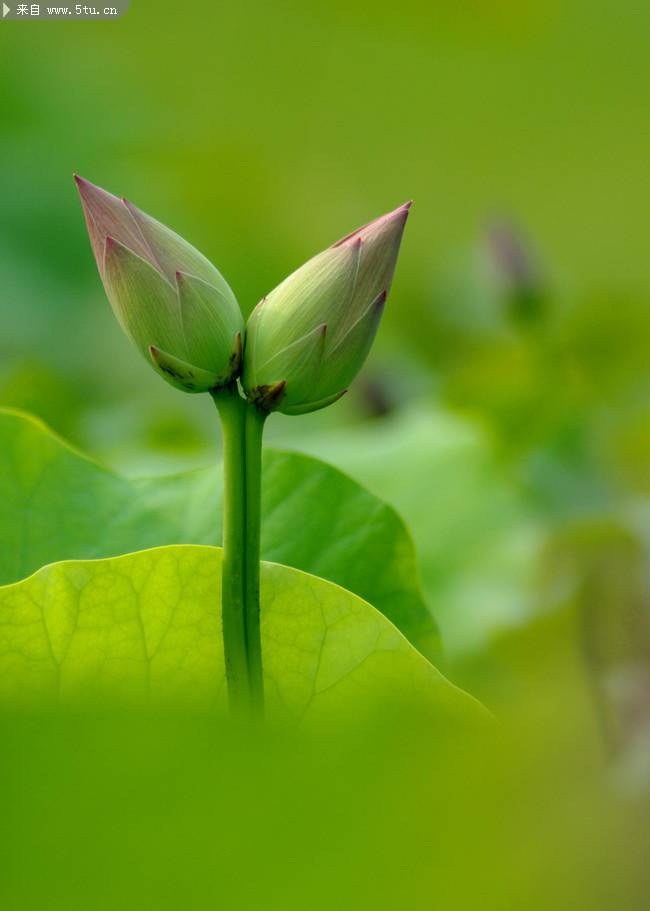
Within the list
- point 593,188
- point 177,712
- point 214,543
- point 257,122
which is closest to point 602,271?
point 593,188

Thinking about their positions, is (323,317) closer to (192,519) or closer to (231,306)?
(231,306)

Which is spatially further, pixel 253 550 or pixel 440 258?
pixel 440 258

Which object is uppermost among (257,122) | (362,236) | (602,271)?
(257,122)

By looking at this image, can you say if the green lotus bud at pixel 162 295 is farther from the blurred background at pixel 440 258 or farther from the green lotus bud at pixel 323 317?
the blurred background at pixel 440 258

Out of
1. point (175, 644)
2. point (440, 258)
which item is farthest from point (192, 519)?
point (440, 258)

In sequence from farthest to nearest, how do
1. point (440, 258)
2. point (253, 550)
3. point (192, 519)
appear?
point (440, 258) < point (192, 519) < point (253, 550)

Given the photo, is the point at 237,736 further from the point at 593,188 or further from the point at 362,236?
the point at 593,188

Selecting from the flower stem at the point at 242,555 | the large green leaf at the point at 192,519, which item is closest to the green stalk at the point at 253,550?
the flower stem at the point at 242,555
